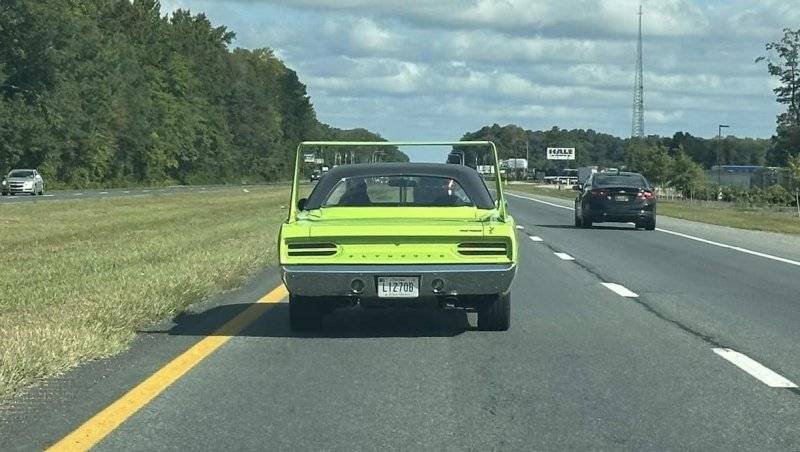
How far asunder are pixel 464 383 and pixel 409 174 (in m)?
3.88

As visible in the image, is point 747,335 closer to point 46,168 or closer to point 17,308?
point 17,308

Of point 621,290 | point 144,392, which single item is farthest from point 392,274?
point 621,290

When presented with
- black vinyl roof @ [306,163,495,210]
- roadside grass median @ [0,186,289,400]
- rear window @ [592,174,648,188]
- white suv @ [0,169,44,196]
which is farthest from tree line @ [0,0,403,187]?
black vinyl roof @ [306,163,495,210]

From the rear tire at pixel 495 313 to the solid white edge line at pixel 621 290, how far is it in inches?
160

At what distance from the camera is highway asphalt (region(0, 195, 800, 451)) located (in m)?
6.85

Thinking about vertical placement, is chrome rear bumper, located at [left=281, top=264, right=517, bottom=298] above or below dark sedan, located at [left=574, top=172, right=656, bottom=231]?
above

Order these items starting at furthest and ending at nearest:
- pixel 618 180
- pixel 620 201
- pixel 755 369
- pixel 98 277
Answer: pixel 618 180 < pixel 620 201 < pixel 98 277 < pixel 755 369

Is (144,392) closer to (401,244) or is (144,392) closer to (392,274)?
(392,274)

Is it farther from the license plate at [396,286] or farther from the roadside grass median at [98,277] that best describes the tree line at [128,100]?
the license plate at [396,286]

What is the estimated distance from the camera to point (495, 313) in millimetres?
11016

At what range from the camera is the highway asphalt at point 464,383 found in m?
6.85

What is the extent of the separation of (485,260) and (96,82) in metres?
90.1

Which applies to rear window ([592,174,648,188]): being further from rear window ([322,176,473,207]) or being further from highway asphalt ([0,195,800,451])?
rear window ([322,176,473,207])

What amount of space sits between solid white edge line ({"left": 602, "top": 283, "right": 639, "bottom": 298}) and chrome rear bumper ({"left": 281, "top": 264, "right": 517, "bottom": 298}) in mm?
5081
